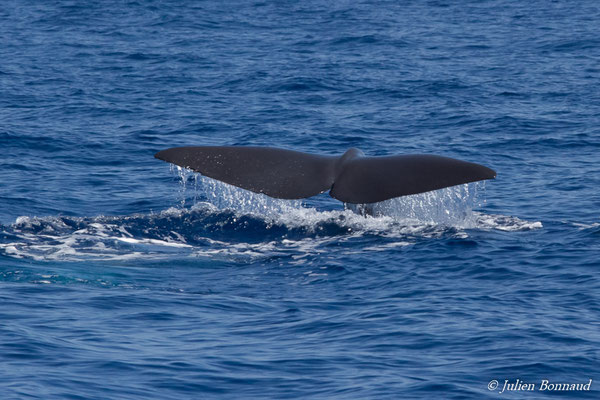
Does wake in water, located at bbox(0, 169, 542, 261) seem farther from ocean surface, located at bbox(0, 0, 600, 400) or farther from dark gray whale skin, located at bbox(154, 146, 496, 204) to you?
dark gray whale skin, located at bbox(154, 146, 496, 204)

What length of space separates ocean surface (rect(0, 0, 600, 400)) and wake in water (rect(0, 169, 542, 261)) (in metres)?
0.05

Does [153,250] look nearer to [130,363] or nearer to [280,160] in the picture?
[280,160]

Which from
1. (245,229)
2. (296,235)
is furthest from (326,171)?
(245,229)

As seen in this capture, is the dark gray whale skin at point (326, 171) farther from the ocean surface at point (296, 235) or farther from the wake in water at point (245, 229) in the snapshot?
the wake in water at point (245, 229)

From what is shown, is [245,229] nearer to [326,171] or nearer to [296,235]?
[296,235]

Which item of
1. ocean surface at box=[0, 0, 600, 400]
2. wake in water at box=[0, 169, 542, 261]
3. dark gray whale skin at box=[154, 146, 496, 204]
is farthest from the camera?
wake in water at box=[0, 169, 542, 261]

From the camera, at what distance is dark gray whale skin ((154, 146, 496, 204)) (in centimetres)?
1230

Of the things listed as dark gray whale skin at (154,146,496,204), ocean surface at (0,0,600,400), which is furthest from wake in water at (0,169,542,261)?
dark gray whale skin at (154,146,496,204)

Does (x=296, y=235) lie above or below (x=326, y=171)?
below

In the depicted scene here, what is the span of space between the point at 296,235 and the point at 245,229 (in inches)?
32.8

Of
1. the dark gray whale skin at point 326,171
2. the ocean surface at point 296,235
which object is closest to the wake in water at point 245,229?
the ocean surface at point 296,235

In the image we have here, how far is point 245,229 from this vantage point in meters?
15.2

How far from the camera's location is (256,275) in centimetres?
1284

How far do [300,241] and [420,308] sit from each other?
346 centimetres
